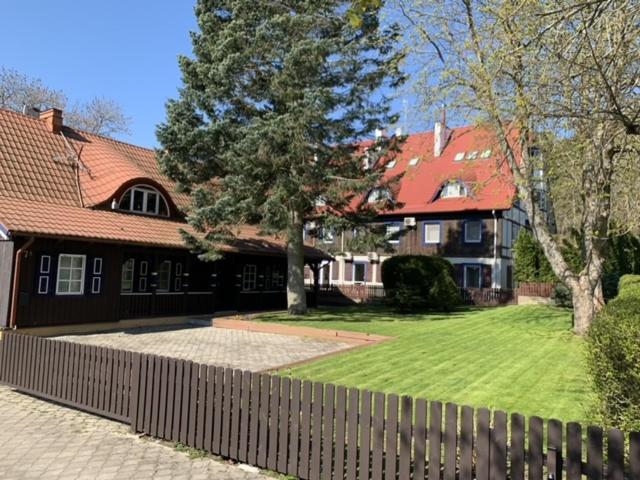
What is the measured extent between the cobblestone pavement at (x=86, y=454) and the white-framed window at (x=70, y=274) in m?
8.78

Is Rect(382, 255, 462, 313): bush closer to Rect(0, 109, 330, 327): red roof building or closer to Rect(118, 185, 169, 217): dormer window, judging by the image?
Rect(0, 109, 330, 327): red roof building

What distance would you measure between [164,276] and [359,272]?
19.1 meters

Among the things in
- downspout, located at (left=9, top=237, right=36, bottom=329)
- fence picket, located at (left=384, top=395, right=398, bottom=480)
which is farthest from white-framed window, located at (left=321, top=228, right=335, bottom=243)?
fence picket, located at (left=384, top=395, right=398, bottom=480)

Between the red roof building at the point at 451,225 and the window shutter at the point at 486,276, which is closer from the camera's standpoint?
the red roof building at the point at 451,225

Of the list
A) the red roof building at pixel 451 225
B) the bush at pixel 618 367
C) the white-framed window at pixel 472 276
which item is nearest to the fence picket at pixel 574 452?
the bush at pixel 618 367

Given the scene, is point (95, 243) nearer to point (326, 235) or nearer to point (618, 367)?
point (326, 235)

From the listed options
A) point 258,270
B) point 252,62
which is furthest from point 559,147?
point 258,270

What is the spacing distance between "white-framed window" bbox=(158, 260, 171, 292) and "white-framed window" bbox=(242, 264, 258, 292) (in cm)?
410

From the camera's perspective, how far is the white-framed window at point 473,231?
3241 cm

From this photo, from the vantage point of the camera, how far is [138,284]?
18.8 m

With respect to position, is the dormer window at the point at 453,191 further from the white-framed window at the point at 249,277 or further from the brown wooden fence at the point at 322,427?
the brown wooden fence at the point at 322,427

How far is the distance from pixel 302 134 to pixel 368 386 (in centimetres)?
1093

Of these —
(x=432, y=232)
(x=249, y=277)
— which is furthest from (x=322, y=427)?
(x=432, y=232)

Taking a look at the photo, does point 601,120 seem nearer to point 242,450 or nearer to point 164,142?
point 242,450
